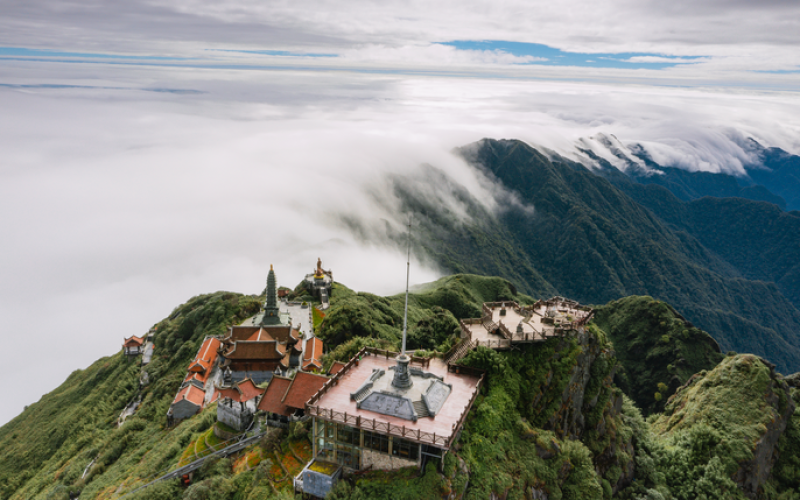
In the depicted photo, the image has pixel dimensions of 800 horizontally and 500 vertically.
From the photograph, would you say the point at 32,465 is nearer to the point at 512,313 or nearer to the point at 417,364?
the point at 417,364

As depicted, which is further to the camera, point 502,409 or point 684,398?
point 684,398

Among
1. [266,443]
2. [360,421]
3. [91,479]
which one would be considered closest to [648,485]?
[360,421]

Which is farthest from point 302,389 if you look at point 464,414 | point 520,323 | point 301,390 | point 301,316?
point 301,316

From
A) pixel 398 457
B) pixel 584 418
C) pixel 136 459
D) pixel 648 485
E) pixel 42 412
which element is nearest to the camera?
pixel 398 457

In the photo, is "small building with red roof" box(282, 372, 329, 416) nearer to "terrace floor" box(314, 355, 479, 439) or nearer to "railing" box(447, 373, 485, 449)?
"terrace floor" box(314, 355, 479, 439)

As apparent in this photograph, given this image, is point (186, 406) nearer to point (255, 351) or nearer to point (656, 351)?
point (255, 351)

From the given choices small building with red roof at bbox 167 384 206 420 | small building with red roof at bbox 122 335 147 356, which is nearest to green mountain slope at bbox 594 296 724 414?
small building with red roof at bbox 167 384 206 420

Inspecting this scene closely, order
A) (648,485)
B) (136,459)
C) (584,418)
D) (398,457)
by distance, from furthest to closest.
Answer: (136,459), (648,485), (584,418), (398,457)
